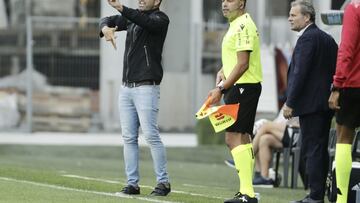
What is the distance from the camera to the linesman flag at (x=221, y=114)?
31.9 ft

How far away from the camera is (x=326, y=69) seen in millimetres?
10602

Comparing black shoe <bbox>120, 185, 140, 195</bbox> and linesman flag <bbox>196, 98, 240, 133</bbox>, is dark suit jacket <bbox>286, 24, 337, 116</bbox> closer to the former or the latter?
linesman flag <bbox>196, 98, 240, 133</bbox>

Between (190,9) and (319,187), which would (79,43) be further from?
(319,187)

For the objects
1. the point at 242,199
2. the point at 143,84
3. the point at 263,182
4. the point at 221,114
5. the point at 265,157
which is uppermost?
the point at 143,84

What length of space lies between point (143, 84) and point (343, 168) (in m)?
2.02

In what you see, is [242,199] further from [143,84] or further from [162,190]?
[143,84]

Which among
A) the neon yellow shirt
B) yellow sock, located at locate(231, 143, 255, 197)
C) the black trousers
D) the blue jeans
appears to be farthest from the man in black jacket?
the black trousers

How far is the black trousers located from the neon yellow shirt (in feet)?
2.85

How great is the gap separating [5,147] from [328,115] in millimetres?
11652

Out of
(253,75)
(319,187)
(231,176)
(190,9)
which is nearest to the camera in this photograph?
(253,75)

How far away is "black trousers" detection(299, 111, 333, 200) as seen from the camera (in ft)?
34.5

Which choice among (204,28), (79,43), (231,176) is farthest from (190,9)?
(231,176)

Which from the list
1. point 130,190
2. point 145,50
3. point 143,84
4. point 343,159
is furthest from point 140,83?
point 343,159

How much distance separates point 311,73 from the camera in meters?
10.5
